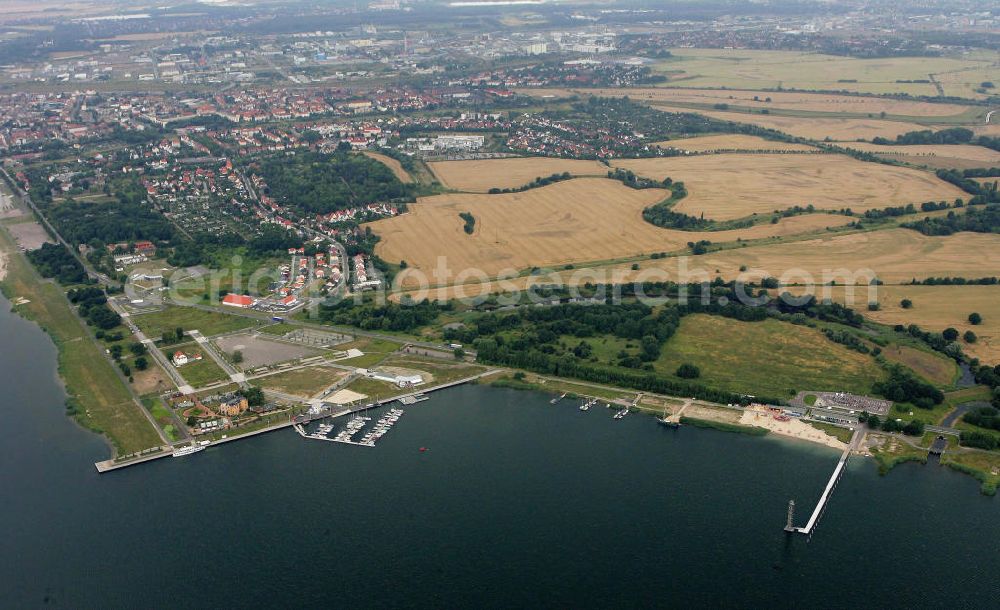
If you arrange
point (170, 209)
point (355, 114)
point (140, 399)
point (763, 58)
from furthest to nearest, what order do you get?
1. point (763, 58)
2. point (355, 114)
3. point (170, 209)
4. point (140, 399)

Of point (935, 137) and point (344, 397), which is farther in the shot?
point (935, 137)

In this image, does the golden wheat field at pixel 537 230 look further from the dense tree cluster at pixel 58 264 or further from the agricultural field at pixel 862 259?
the dense tree cluster at pixel 58 264

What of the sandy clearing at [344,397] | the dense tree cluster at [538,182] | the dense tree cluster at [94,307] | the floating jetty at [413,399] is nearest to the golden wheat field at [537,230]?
the dense tree cluster at [538,182]

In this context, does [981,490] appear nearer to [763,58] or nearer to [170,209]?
[170,209]

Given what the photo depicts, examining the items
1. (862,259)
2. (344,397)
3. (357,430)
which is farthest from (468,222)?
(357,430)

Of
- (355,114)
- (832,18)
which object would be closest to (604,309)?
(355,114)

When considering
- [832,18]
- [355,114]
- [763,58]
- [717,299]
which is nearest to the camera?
[717,299]

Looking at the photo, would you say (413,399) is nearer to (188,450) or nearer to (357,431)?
(357,431)
